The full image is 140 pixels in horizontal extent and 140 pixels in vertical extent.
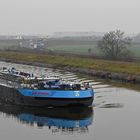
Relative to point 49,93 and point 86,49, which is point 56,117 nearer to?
point 49,93

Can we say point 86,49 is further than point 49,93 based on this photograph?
Yes

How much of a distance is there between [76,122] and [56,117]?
1789 millimetres

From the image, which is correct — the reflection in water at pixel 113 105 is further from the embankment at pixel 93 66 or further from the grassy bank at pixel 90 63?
the grassy bank at pixel 90 63

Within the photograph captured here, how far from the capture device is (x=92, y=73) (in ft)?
194

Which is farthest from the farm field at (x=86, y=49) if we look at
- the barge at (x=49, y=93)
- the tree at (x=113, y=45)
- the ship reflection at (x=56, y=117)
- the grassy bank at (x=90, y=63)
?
the ship reflection at (x=56, y=117)

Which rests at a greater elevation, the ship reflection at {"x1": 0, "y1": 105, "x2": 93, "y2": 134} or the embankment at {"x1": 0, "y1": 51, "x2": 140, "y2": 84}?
the embankment at {"x1": 0, "y1": 51, "x2": 140, "y2": 84}

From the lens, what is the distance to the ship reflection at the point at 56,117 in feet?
100.0

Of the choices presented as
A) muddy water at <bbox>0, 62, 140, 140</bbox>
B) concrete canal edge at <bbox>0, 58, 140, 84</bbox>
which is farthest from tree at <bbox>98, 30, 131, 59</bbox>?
muddy water at <bbox>0, 62, 140, 140</bbox>

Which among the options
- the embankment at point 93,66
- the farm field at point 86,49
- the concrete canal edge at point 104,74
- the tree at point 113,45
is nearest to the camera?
the concrete canal edge at point 104,74

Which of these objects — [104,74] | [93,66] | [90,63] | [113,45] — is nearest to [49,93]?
[104,74]

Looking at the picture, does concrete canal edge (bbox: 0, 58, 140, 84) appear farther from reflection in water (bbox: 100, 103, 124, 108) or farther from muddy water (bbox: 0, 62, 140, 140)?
reflection in water (bbox: 100, 103, 124, 108)

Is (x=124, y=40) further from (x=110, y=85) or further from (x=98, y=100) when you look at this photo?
(x=98, y=100)

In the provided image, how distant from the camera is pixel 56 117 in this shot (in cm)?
3288

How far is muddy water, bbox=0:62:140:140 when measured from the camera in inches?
1109
